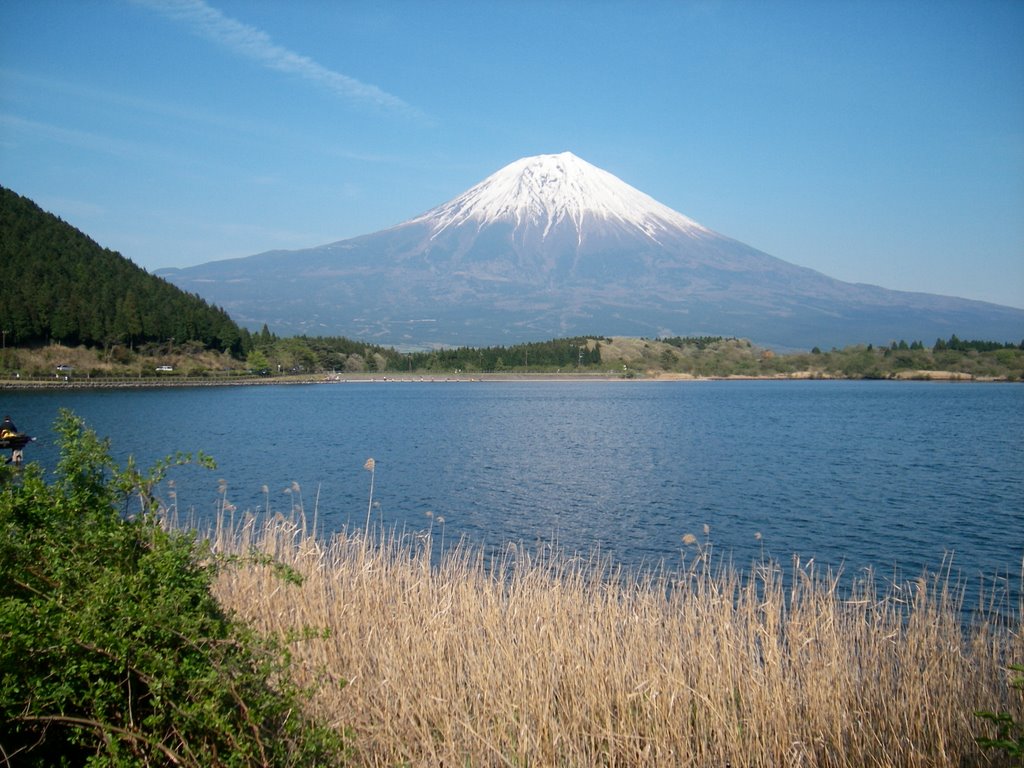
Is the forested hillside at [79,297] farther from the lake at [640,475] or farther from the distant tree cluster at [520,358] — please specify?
the lake at [640,475]

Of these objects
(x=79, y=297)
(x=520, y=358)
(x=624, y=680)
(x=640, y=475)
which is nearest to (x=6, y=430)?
(x=640, y=475)

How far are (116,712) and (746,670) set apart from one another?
3.86 meters

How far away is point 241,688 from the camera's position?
3.97 metres

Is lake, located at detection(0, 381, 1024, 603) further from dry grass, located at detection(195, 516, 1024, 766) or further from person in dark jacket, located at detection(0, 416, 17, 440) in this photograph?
dry grass, located at detection(195, 516, 1024, 766)

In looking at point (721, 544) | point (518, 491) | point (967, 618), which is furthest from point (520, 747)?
point (518, 491)

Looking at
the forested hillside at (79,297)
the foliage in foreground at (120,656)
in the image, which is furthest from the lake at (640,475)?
the forested hillside at (79,297)

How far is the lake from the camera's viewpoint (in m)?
15.0

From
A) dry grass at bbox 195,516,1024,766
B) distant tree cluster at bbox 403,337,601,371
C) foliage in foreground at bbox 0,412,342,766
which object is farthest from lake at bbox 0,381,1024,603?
distant tree cluster at bbox 403,337,601,371

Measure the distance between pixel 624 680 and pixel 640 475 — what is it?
733 inches

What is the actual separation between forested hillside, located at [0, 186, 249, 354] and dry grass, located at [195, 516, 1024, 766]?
84.2 meters

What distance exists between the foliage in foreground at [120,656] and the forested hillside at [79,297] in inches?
3358

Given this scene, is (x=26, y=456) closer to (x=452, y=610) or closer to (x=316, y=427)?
(x=316, y=427)

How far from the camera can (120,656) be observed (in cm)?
363

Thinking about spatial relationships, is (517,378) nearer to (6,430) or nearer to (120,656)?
(6,430)
